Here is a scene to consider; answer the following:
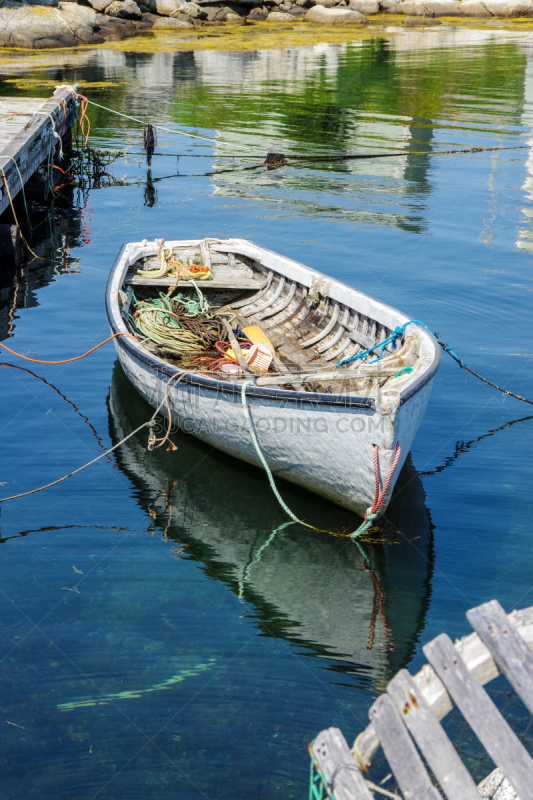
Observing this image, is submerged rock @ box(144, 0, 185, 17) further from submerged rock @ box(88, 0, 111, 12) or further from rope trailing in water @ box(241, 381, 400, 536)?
rope trailing in water @ box(241, 381, 400, 536)

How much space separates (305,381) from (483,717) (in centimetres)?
434

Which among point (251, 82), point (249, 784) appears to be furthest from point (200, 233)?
point (251, 82)

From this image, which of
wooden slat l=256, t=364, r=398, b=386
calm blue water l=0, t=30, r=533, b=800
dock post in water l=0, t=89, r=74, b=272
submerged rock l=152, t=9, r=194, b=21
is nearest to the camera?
calm blue water l=0, t=30, r=533, b=800

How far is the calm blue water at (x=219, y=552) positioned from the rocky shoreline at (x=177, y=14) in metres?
29.2

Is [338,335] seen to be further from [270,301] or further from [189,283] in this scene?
[189,283]

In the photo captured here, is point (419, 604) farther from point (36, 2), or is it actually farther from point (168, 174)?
point (36, 2)

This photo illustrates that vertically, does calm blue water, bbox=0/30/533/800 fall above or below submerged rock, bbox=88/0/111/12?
below

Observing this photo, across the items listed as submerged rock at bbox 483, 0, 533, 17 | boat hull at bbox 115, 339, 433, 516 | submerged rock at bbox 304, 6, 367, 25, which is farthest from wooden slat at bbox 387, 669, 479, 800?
A: submerged rock at bbox 483, 0, 533, 17

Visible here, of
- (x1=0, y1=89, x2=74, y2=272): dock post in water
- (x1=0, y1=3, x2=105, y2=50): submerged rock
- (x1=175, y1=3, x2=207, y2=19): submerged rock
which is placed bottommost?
(x1=0, y1=89, x2=74, y2=272): dock post in water

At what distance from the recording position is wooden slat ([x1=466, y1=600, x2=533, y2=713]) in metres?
2.68

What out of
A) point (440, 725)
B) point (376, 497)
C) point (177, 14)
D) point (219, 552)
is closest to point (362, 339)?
point (376, 497)

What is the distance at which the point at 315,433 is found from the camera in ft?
19.5

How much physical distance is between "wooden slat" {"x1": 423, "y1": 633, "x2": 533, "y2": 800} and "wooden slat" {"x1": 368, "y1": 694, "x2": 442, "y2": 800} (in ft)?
0.77

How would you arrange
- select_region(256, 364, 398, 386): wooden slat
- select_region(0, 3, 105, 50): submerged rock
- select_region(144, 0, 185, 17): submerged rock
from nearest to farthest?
select_region(256, 364, 398, 386): wooden slat
select_region(0, 3, 105, 50): submerged rock
select_region(144, 0, 185, 17): submerged rock
